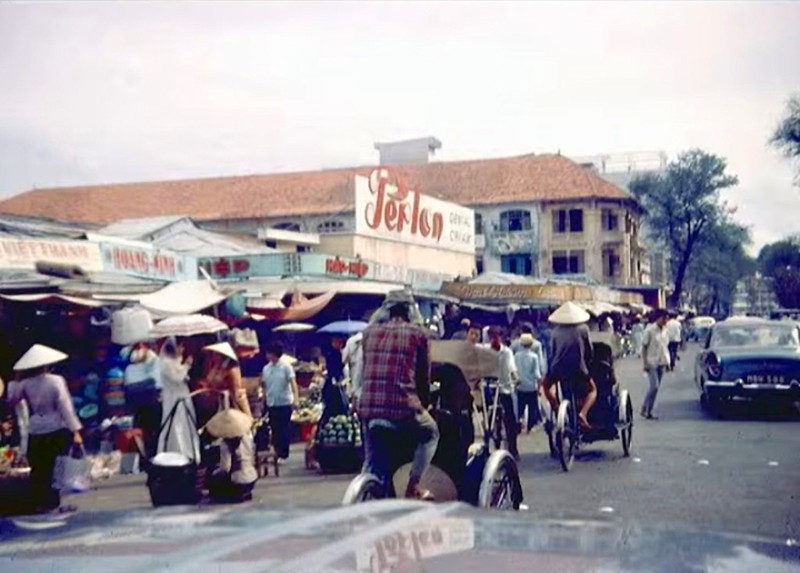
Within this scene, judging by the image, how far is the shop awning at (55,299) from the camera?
10.2m

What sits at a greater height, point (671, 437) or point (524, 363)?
point (524, 363)

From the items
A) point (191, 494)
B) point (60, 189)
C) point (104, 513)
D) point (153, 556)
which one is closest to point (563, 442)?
point (191, 494)

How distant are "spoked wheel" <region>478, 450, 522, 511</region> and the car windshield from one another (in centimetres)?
1105

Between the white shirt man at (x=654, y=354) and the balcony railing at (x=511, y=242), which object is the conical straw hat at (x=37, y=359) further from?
the balcony railing at (x=511, y=242)

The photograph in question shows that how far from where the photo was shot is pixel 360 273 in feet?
67.2

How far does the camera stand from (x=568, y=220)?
169 feet

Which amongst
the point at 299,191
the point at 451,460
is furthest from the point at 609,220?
the point at 451,460

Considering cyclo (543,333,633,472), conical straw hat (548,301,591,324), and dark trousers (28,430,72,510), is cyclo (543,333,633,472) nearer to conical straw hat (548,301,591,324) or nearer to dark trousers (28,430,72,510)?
conical straw hat (548,301,591,324)

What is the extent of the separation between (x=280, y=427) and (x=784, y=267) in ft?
209

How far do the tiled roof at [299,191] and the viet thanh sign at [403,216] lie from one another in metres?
16.3

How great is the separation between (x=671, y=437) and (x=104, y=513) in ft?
33.5

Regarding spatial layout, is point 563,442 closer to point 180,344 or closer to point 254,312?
point 180,344

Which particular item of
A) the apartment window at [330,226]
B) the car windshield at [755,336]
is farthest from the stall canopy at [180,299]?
the apartment window at [330,226]

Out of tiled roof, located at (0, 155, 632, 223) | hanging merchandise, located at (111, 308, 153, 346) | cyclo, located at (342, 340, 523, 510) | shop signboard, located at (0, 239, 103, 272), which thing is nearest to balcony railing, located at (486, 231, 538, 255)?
tiled roof, located at (0, 155, 632, 223)
